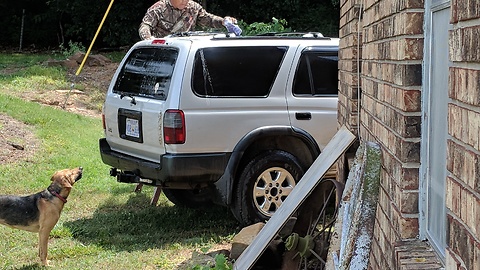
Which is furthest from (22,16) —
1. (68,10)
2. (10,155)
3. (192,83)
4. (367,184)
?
(367,184)

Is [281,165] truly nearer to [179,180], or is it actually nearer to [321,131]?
[321,131]

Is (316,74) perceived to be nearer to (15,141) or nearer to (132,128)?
Answer: (132,128)

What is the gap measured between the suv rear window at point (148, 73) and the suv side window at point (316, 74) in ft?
4.39

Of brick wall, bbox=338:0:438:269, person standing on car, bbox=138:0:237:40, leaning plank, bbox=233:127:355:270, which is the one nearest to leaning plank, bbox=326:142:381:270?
brick wall, bbox=338:0:438:269

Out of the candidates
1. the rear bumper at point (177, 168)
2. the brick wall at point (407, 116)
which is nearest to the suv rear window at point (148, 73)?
the rear bumper at point (177, 168)

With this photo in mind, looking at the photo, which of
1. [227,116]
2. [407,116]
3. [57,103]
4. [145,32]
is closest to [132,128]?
[227,116]

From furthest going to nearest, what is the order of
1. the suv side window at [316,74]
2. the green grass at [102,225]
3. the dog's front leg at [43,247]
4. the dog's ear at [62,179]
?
the suv side window at [316,74] < the dog's ear at [62,179] < the green grass at [102,225] < the dog's front leg at [43,247]

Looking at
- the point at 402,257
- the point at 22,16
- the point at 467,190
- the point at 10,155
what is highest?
the point at 22,16

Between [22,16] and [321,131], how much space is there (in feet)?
74.8

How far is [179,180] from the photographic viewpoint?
6.88 metres

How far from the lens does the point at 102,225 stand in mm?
7715

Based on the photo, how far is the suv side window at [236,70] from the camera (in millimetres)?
Answer: 7113

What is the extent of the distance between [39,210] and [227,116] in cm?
203

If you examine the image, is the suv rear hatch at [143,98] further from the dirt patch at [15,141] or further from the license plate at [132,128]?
the dirt patch at [15,141]
